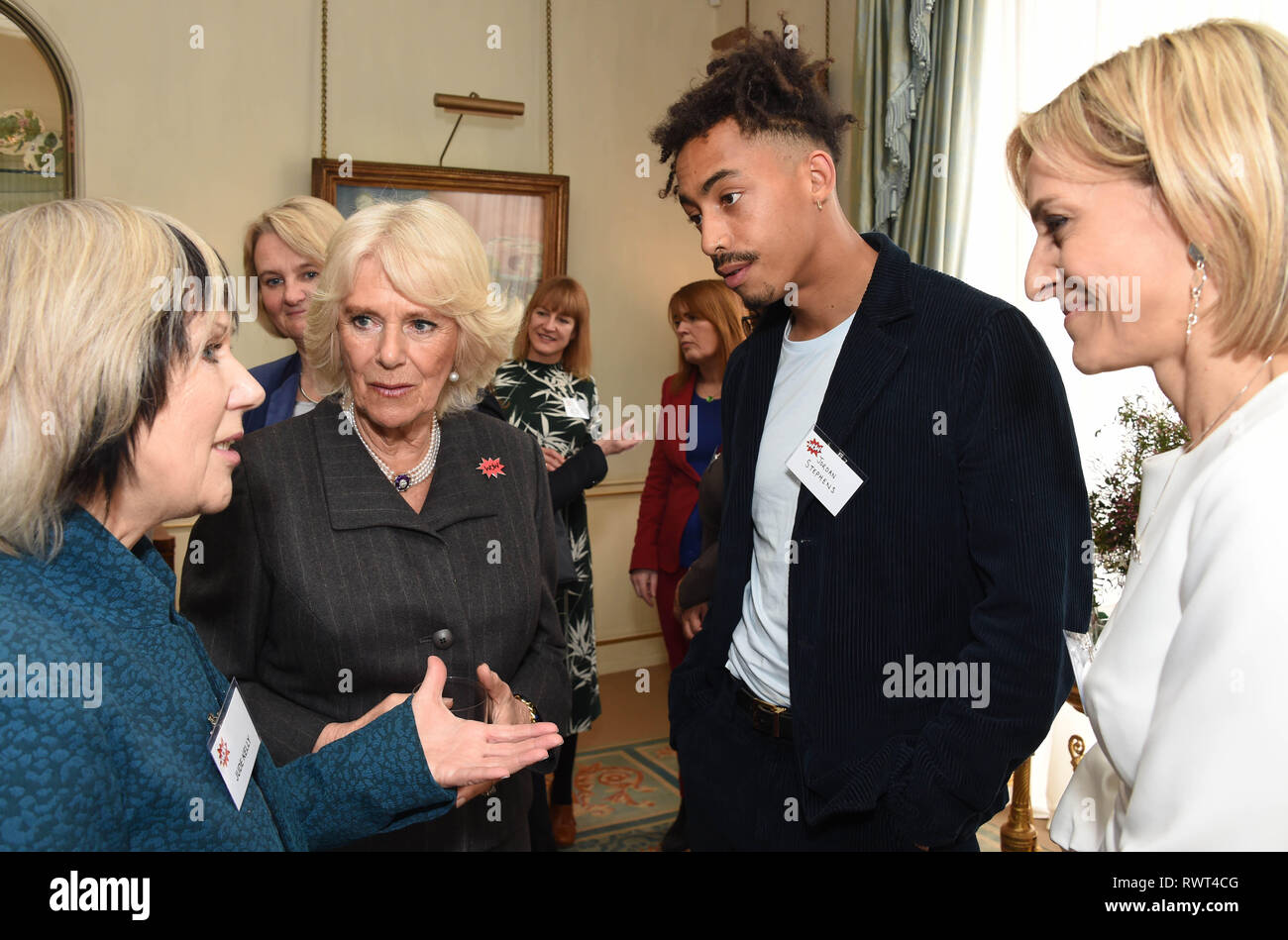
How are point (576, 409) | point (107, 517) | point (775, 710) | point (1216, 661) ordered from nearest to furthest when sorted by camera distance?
1. point (1216, 661)
2. point (107, 517)
3. point (775, 710)
4. point (576, 409)

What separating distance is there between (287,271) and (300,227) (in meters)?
0.13

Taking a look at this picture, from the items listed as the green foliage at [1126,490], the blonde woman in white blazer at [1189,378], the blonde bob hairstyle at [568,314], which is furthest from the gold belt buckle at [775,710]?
the blonde bob hairstyle at [568,314]

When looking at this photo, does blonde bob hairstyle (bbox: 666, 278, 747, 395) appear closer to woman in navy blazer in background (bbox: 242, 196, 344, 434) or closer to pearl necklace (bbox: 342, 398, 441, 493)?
woman in navy blazer in background (bbox: 242, 196, 344, 434)

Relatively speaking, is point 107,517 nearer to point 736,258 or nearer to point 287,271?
point 736,258

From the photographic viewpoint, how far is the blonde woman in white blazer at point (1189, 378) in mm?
870

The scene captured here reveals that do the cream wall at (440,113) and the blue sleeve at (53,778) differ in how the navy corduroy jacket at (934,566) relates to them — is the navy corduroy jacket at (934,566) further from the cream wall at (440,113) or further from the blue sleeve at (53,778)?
the cream wall at (440,113)

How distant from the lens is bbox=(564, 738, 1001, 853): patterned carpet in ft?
12.6

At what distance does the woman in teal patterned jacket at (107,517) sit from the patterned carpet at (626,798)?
263cm

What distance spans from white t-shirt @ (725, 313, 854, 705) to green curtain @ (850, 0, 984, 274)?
89.2 inches

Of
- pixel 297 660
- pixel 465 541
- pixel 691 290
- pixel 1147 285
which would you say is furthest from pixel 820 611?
pixel 691 290

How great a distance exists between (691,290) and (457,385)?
2.22 meters

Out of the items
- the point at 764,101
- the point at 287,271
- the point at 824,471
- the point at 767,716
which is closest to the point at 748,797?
the point at 767,716

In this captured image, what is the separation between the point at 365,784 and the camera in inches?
57.1

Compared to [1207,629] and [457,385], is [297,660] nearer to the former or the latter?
[457,385]
